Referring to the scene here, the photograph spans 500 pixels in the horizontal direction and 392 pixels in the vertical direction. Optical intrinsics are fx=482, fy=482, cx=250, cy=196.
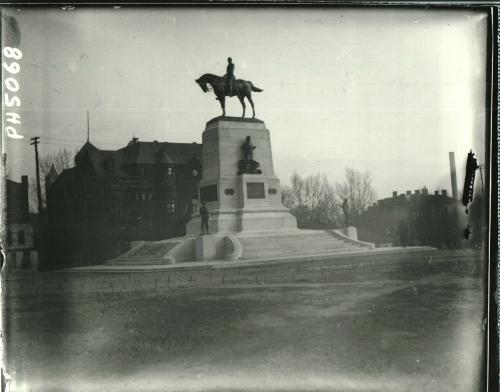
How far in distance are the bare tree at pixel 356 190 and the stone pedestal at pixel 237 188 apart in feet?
4.46

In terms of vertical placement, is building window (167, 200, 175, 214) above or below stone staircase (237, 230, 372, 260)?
above

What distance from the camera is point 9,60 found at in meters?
5.41

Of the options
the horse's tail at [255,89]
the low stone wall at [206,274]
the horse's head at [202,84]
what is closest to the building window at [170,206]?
the low stone wall at [206,274]

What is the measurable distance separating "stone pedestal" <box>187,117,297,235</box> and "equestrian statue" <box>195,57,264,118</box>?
1.06 m

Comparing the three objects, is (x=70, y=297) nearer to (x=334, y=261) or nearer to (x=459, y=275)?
(x=334, y=261)

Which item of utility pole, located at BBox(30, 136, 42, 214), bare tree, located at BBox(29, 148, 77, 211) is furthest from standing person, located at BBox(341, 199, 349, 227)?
utility pole, located at BBox(30, 136, 42, 214)

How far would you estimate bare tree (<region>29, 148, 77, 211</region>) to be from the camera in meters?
5.71

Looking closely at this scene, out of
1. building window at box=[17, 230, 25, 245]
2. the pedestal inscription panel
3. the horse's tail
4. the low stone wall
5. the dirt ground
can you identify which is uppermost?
the horse's tail

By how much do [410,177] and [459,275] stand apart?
145 cm

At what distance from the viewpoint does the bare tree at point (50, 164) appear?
18.7ft

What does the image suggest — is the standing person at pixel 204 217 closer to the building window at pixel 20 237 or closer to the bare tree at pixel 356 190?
the bare tree at pixel 356 190

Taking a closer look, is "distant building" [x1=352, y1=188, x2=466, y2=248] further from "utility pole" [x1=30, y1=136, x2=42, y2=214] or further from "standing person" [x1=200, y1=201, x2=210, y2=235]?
"utility pole" [x1=30, y1=136, x2=42, y2=214]

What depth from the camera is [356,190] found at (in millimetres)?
6902

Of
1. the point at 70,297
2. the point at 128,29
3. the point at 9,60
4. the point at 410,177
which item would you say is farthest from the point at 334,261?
the point at 9,60
